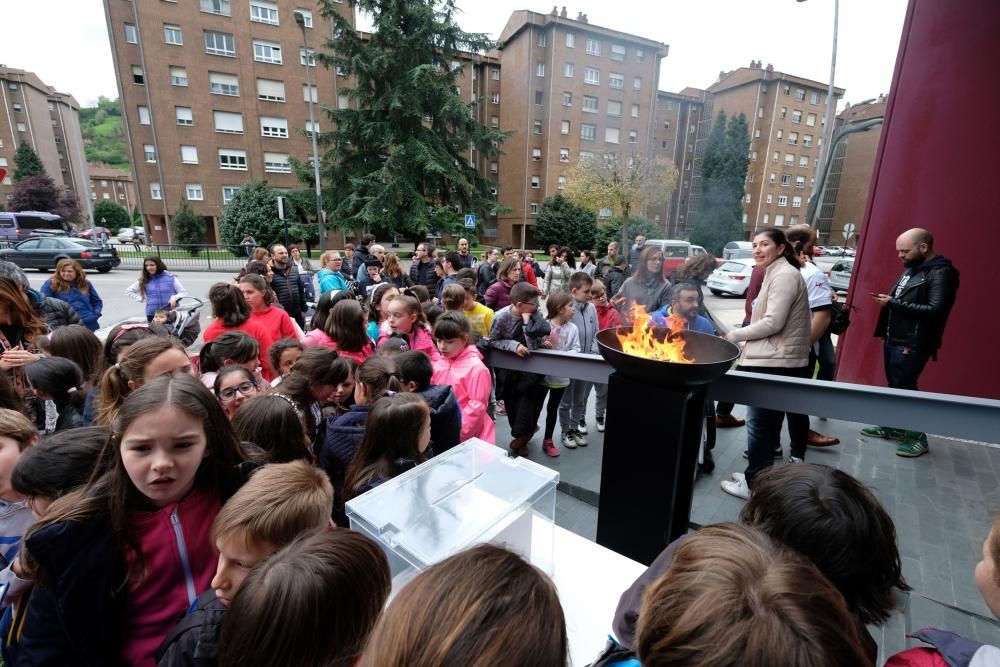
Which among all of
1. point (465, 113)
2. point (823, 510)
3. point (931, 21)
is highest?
point (465, 113)

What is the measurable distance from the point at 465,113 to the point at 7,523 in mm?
22512

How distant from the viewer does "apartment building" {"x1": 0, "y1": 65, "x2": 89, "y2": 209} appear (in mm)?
42344

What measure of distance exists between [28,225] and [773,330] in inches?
1418

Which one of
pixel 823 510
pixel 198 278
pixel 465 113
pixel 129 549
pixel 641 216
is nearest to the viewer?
pixel 823 510

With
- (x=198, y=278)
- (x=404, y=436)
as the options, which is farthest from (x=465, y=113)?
(x=404, y=436)

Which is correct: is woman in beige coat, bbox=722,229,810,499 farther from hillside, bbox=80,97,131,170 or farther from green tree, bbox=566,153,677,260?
hillside, bbox=80,97,131,170

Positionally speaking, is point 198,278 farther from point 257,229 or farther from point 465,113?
point 465,113

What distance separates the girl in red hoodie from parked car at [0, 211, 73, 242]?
28633 mm

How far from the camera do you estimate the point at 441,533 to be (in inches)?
54.5

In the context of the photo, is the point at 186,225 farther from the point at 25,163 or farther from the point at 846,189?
the point at 846,189

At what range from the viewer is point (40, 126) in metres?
47.2

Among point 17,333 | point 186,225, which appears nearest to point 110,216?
point 186,225

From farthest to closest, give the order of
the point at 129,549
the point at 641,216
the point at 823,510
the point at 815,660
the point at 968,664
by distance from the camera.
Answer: the point at 641,216
the point at 129,549
the point at 823,510
the point at 968,664
the point at 815,660

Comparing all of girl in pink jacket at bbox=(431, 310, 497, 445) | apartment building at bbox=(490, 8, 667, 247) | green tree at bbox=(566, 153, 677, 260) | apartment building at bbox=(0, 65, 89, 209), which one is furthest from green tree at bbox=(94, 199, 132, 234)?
girl in pink jacket at bbox=(431, 310, 497, 445)
